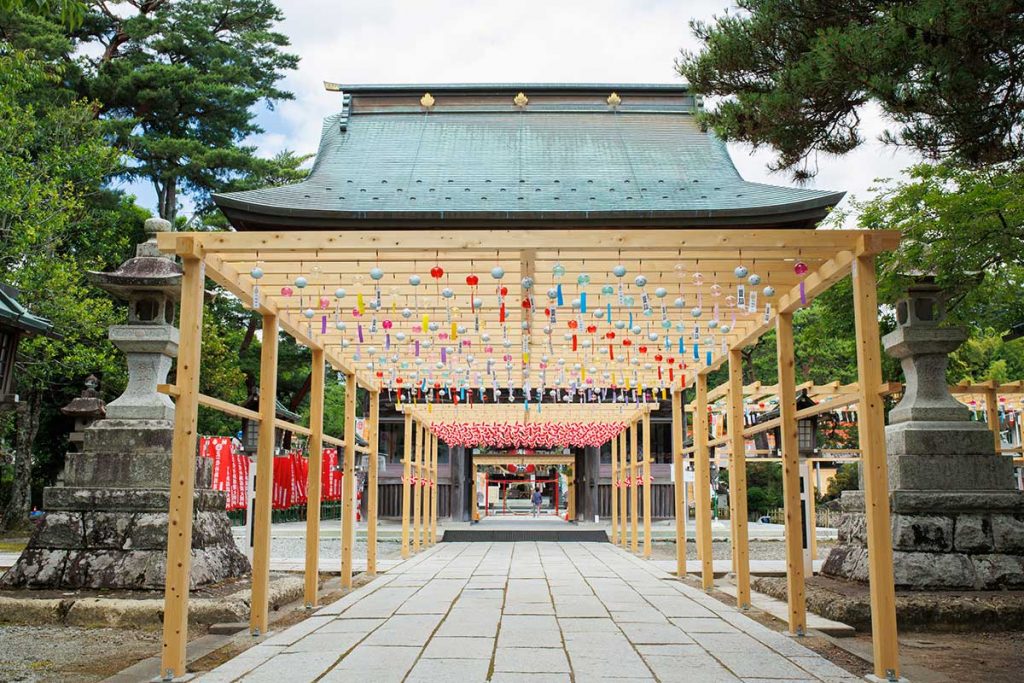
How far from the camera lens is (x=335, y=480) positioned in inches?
821

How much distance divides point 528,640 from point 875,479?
6.67ft

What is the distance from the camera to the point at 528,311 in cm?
586

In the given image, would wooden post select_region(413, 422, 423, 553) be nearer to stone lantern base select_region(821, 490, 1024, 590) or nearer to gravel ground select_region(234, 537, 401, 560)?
gravel ground select_region(234, 537, 401, 560)

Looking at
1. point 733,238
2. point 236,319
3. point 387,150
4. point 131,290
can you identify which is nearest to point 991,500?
point 733,238

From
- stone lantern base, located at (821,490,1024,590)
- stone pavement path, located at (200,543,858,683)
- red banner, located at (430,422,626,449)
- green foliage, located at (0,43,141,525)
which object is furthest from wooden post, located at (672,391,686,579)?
green foliage, located at (0,43,141,525)

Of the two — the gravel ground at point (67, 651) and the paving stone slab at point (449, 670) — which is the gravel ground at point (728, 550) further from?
the gravel ground at point (67, 651)

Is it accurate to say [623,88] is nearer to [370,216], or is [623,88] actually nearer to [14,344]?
[370,216]

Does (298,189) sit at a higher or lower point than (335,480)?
higher

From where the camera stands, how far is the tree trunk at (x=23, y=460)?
15766 mm

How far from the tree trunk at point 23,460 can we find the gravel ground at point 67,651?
12276mm

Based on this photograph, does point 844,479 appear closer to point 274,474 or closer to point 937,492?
point 274,474

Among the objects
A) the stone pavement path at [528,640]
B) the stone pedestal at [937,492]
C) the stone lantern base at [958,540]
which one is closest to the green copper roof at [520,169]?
the stone pedestal at [937,492]

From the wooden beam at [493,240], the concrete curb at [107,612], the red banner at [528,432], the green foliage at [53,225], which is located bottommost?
the concrete curb at [107,612]

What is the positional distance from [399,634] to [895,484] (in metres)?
4.00
